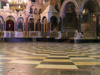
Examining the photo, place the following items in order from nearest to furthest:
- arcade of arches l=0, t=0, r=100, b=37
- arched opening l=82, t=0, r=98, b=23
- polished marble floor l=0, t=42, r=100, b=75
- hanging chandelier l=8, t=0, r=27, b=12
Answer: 1. polished marble floor l=0, t=42, r=100, b=75
2. hanging chandelier l=8, t=0, r=27, b=12
3. arcade of arches l=0, t=0, r=100, b=37
4. arched opening l=82, t=0, r=98, b=23

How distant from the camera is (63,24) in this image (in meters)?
18.7

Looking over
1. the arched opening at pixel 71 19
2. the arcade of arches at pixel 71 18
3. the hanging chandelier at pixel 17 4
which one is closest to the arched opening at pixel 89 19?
the arcade of arches at pixel 71 18

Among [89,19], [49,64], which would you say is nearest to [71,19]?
[89,19]

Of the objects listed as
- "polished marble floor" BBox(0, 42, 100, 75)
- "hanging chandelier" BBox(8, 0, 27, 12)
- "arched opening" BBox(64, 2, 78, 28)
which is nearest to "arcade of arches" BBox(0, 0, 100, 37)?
"arched opening" BBox(64, 2, 78, 28)

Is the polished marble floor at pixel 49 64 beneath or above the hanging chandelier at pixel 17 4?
beneath

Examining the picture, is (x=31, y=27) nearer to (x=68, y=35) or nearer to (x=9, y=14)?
(x=9, y=14)

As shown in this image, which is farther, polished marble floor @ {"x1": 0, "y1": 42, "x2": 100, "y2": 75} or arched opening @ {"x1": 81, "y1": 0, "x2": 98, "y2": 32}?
arched opening @ {"x1": 81, "y1": 0, "x2": 98, "y2": 32}

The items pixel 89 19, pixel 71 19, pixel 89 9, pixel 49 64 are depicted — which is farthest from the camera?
pixel 89 19

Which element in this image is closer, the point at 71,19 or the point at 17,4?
the point at 17,4

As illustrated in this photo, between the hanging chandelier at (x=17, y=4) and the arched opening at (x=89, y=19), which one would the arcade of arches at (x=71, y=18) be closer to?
the arched opening at (x=89, y=19)

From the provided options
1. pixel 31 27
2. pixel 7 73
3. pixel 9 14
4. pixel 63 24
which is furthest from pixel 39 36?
pixel 7 73

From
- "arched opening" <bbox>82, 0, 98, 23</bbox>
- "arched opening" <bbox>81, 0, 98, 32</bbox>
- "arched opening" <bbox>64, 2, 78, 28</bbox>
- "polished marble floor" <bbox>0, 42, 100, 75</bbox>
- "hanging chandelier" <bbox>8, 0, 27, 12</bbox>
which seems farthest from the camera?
"arched opening" <bbox>64, 2, 78, 28</bbox>

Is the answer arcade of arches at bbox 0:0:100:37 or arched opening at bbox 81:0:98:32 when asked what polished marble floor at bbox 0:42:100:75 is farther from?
arched opening at bbox 81:0:98:32

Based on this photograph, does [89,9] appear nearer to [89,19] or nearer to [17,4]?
[89,19]
